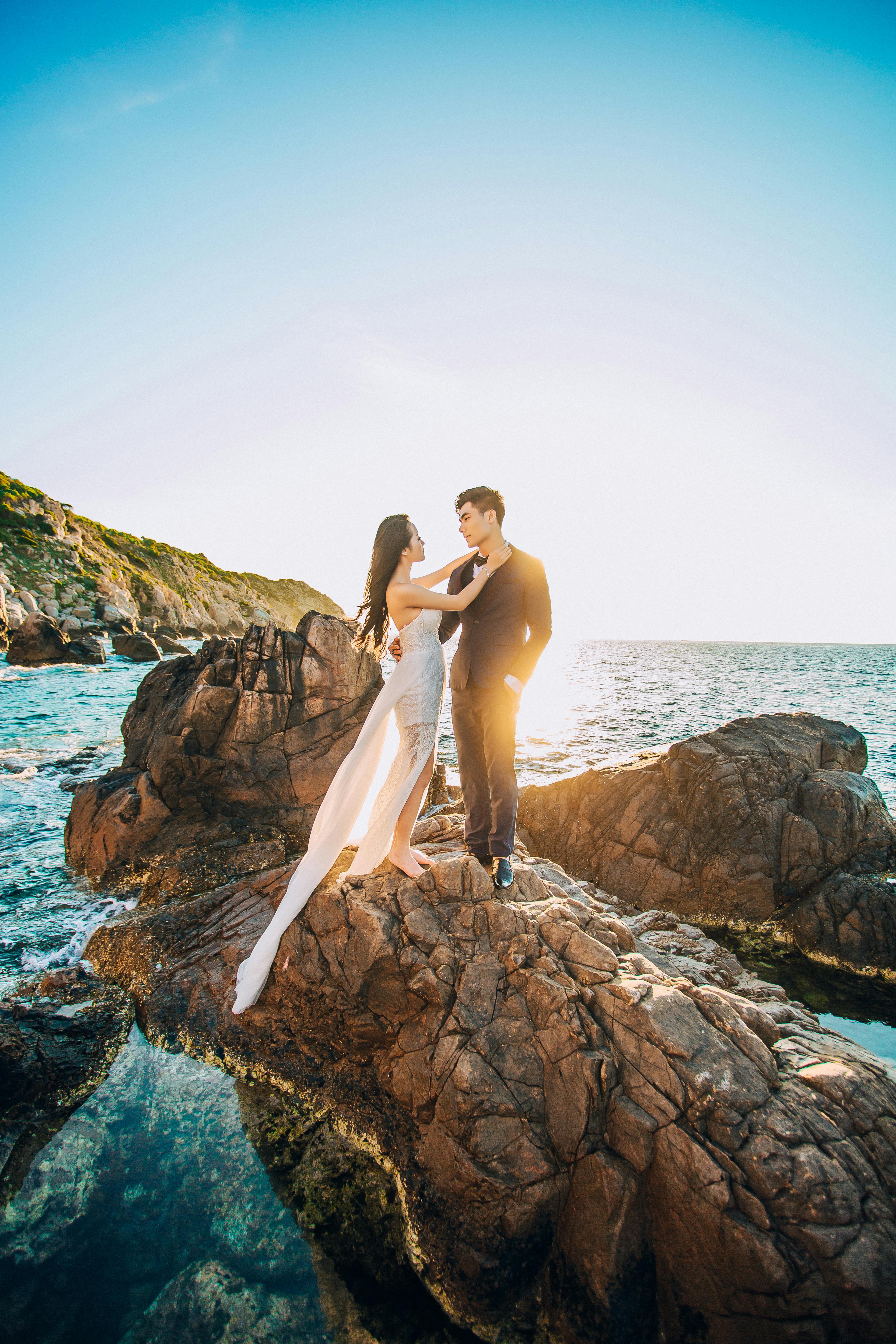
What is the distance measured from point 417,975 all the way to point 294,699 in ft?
23.6

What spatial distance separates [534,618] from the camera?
465cm

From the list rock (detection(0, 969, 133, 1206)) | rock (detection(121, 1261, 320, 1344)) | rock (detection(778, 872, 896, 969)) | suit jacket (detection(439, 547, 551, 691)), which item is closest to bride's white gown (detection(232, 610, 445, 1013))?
suit jacket (detection(439, 547, 551, 691))

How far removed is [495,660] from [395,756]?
122 cm

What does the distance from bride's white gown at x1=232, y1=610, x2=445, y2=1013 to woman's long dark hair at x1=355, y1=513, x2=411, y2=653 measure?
32 cm

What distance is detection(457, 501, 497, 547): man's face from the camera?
446cm

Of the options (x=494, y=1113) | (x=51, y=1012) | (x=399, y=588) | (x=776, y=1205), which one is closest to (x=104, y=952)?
(x=51, y=1012)

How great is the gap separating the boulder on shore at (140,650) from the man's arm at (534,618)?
40.6m

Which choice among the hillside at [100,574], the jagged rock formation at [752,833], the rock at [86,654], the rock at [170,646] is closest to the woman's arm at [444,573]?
the jagged rock formation at [752,833]

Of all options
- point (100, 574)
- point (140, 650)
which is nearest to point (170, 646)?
point (140, 650)

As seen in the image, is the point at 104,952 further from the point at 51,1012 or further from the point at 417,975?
the point at 417,975

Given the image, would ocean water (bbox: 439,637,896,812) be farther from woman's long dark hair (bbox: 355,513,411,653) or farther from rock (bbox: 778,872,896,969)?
woman's long dark hair (bbox: 355,513,411,653)

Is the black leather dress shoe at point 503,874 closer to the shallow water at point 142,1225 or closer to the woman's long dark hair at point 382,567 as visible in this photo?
the woman's long dark hair at point 382,567

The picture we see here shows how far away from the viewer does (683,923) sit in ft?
22.4

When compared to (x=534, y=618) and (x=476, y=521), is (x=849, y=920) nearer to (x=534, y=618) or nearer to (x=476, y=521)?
(x=534, y=618)
